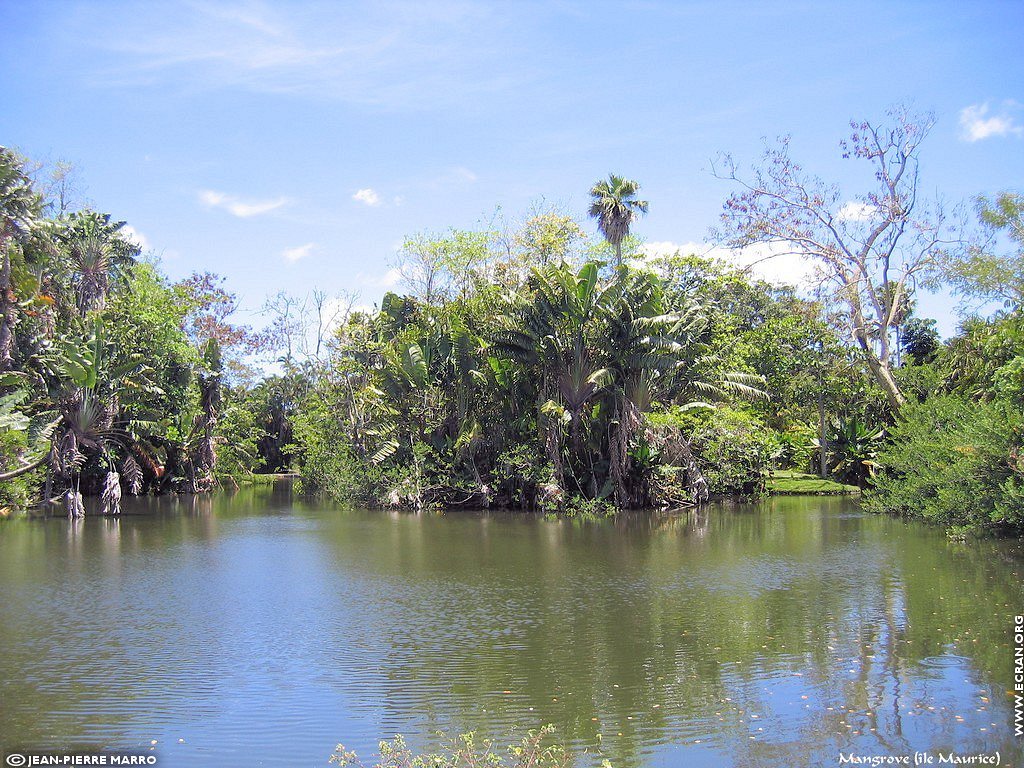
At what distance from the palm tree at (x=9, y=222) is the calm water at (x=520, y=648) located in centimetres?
685

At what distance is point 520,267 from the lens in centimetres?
3575

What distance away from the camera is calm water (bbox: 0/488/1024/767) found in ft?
25.4

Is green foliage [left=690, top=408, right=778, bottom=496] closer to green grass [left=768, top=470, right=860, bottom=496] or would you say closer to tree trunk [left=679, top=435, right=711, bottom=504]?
tree trunk [left=679, top=435, right=711, bottom=504]

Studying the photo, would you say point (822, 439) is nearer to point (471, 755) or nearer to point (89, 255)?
point (89, 255)

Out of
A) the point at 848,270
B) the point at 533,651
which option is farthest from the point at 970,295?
the point at 533,651

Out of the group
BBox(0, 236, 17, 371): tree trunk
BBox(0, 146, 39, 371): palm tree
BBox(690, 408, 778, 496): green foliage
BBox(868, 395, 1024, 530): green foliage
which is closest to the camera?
BBox(868, 395, 1024, 530): green foliage

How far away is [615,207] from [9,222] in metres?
25.9

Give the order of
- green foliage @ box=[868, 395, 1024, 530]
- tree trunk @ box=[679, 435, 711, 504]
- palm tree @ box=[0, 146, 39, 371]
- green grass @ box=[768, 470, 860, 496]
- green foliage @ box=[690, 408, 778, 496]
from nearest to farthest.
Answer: green foliage @ box=[868, 395, 1024, 530] → palm tree @ box=[0, 146, 39, 371] → tree trunk @ box=[679, 435, 711, 504] → green foliage @ box=[690, 408, 778, 496] → green grass @ box=[768, 470, 860, 496]

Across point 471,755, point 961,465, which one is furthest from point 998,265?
point 471,755

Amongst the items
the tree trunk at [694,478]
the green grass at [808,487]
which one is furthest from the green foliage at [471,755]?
the green grass at [808,487]

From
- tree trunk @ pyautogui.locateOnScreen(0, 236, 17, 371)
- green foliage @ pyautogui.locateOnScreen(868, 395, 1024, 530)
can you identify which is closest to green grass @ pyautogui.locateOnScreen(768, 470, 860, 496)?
green foliage @ pyautogui.locateOnScreen(868, 395, 1024, 530)

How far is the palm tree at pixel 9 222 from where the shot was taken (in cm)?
2242

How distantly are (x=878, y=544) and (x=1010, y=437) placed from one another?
13.9 feet

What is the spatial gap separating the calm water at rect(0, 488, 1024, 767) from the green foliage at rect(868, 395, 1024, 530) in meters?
0.96
